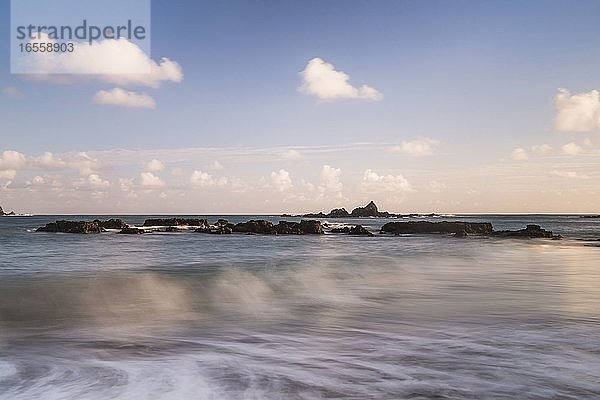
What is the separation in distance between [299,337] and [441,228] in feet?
183

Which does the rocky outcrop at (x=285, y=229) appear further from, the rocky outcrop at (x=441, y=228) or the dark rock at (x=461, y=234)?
the dark rock at (x=461, y=234)

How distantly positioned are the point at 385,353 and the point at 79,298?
9786 mm

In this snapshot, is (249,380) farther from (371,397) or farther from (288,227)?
(288,227)

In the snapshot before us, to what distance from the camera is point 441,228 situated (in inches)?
2457

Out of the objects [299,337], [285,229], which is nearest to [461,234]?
[285,229]

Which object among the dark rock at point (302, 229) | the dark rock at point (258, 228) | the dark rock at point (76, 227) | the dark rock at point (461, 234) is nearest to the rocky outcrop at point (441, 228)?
the dark rock at point (461, 234)

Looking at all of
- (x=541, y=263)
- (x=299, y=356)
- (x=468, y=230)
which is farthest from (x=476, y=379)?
(x=468, y=230)

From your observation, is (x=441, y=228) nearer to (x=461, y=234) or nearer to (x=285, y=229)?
(x=461, y=234)

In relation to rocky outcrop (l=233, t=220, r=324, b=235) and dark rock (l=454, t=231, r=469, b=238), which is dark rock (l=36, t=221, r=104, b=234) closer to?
rocky outcrop (l=233, t=220, r=324, b=235)

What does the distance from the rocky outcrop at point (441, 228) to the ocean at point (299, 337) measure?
40112 millimetres

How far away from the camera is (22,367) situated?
24.0 ft

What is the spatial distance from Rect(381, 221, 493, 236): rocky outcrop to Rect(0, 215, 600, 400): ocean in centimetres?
4011

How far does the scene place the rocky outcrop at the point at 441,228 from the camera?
193ft

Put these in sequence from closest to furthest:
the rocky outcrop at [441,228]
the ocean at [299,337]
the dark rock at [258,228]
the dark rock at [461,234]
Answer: the ocean at [299,337], the dark rock at [461,234], the rocky outcrop at [441,228], the dark rock at [258,228]
